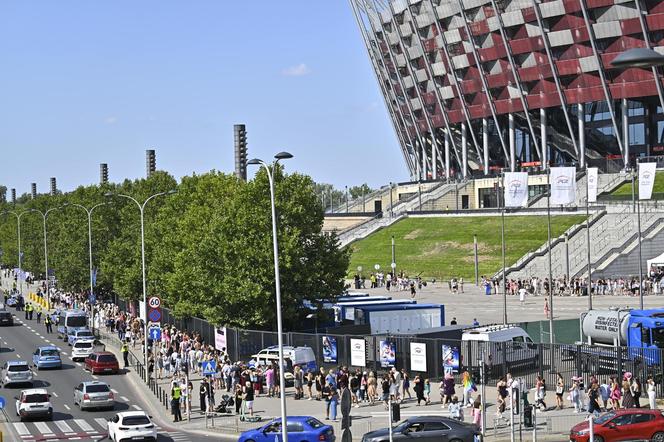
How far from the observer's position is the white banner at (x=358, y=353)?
47438mm

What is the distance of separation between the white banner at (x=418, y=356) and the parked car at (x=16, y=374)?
1823 cm

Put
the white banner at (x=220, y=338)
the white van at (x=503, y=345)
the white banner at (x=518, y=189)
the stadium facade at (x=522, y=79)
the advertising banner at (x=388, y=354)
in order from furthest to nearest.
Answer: the stadium facade at (x=522, y=79) → the white banner at (x=518, y=189) → the white banner at (x=220, y=338) → the advertising banner at (x=388, y=354) → the white van at (x=503, y=345)

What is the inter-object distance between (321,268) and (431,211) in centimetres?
6828

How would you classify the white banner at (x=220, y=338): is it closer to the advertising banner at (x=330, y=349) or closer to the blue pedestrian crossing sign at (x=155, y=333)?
the blue pedestrian crossing sign at (x=155, y=333)

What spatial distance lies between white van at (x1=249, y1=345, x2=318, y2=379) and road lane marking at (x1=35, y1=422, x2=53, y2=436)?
1072 centimetres

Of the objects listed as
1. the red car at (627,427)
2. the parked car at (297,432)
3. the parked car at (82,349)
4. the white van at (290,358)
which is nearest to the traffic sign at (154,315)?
the white van at (290,358)

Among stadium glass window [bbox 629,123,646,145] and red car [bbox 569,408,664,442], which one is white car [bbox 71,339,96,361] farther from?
stadium glass window [bbox 629,123,646,145]

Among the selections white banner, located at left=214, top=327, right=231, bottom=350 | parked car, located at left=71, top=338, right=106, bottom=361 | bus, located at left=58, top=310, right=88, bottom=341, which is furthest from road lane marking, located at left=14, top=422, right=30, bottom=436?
bus, located at left=58, top=310, right=88, bottom=341

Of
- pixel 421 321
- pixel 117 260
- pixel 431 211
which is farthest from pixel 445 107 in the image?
pixel 421 321

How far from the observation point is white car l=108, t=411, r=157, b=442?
1403 inches

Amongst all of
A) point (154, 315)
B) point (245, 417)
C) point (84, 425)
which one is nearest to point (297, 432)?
point (245, 417)

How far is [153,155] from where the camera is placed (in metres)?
146

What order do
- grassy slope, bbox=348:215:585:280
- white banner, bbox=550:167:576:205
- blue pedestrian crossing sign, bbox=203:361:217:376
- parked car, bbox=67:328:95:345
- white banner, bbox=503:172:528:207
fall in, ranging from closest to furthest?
blue pedestrian crossing sign, bbox=203:361:217:376 < white banner, bbox=550:167:576:205 < parked car, bbox=67:328:95:345 < white banner, bbox=503:172:528:207 < grassy slope, bbox=348:215:585:280

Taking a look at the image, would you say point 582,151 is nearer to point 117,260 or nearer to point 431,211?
point 431,211
